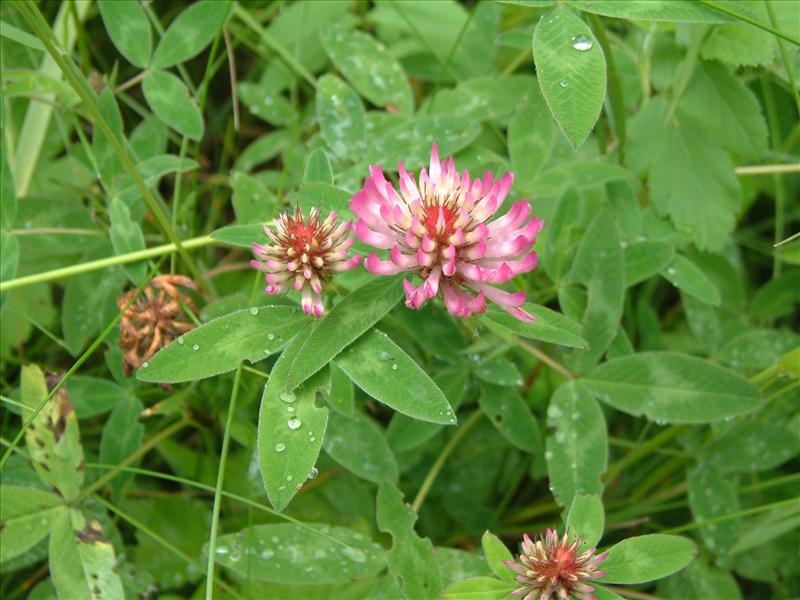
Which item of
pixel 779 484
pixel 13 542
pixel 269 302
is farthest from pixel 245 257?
pixel 779 484

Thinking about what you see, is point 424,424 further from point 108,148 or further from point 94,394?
point 108,148

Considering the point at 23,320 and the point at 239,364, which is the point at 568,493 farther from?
the point at 23,320

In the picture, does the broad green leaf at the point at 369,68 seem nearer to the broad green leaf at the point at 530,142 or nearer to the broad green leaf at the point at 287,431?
the broad green leaf at the point at 530,142

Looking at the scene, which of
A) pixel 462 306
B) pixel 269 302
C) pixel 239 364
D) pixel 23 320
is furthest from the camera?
pixel 23 320

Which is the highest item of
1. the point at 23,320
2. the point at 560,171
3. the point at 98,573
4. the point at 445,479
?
the point at 560,171

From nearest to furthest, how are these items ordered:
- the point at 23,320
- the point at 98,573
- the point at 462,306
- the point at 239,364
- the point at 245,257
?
the point at 462,306 → the point at 239,364 → the point at 98,573 → the point at 23,320 → the point at 245,257

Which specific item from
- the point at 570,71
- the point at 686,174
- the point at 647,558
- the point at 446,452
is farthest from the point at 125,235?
the point at 686,174

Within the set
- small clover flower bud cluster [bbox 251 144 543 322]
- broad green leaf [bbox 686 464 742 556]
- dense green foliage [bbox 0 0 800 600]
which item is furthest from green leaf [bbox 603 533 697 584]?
broad green leaf [bbox 686 464 742 556]
